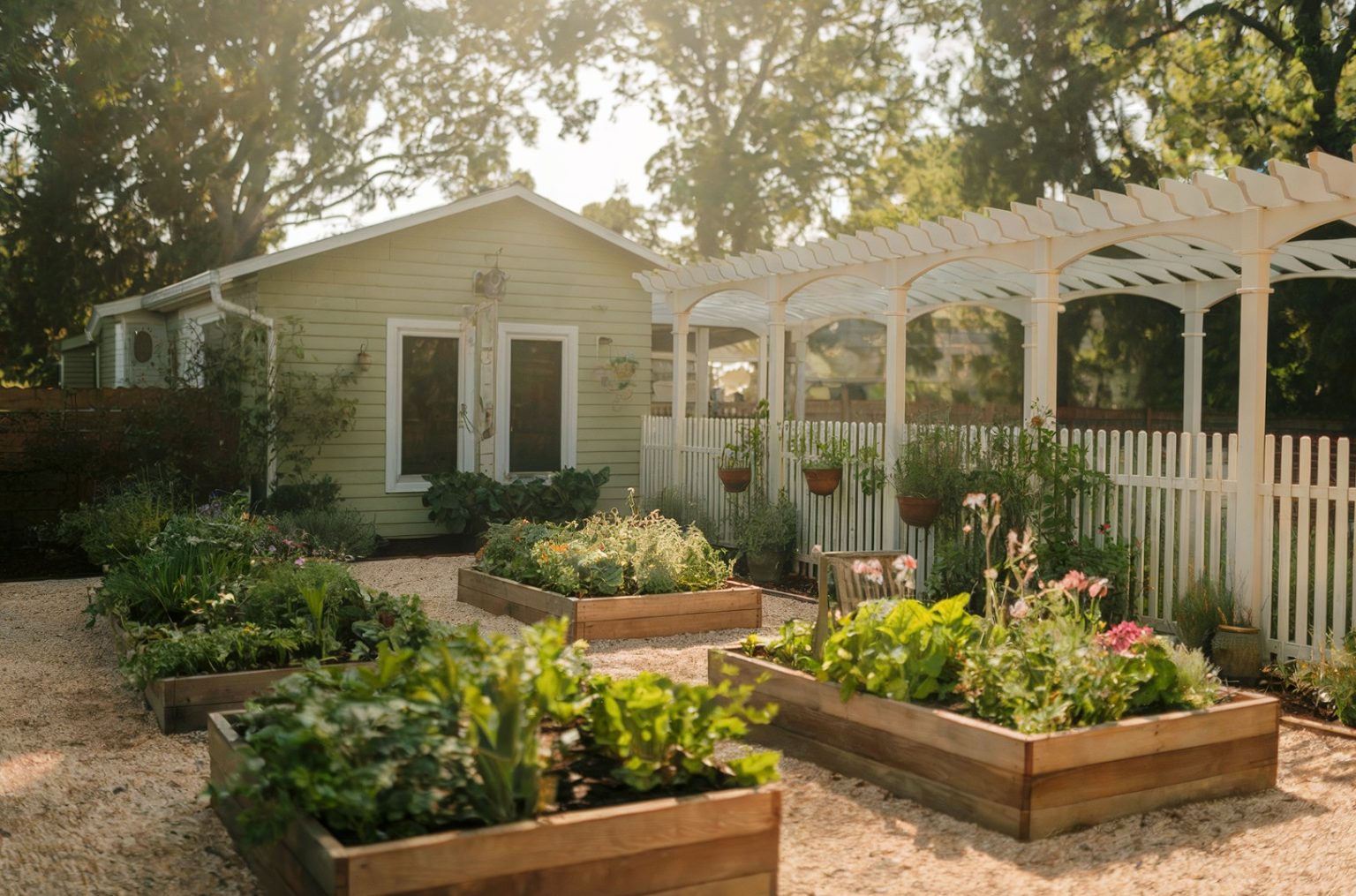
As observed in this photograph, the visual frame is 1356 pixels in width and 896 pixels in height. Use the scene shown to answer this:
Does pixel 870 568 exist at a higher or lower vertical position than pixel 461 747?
higher

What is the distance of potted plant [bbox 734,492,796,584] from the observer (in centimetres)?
986

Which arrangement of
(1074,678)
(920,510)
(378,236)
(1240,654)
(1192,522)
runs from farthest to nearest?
Result: (378,236) → (920,510) → (1192,522) → (1240,654) → (1074,678)

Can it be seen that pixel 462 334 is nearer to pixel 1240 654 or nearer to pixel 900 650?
pixel 1240 654

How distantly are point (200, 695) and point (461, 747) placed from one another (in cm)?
268

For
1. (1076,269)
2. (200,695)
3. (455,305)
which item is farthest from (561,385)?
(200,695)

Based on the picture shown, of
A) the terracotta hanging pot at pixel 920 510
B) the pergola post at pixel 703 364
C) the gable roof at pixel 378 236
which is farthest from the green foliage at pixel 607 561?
the pergola post at pixel 703 364

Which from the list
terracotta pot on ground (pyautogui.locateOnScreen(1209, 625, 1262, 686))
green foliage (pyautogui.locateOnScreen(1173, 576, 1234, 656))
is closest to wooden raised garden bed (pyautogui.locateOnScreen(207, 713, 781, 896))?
terracotta pot on ground (pyautogui.locateOnScreen(1209, 625, 1262, 686))

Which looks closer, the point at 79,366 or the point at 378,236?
the point at 378,236

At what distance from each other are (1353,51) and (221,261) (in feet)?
63.4

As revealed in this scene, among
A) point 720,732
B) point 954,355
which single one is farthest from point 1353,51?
point 720,732

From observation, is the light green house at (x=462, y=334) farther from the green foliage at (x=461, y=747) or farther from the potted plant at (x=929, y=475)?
the green foliage at (x=461, y=747)

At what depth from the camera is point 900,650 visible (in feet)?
14.4

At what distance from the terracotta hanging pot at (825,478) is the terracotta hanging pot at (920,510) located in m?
1.14

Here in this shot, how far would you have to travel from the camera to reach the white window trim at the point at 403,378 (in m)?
12.1
